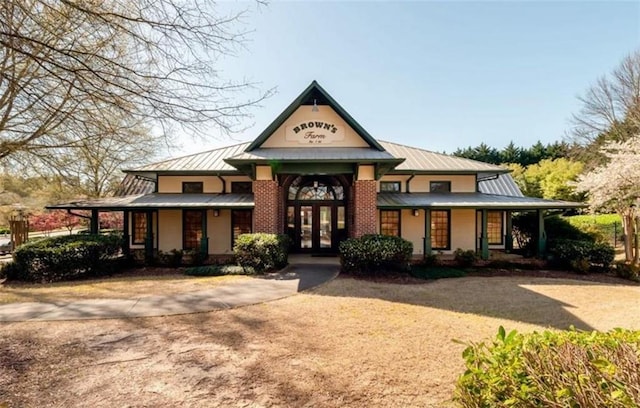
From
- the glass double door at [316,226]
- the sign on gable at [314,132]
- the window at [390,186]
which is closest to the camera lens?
the sign on gable at [314,132]

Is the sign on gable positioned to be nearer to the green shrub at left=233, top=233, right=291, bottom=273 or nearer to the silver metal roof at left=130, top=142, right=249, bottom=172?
the silver metal roof at left=130, top=142, right=249, bottom=172

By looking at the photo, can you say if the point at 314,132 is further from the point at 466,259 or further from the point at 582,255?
the point at 582,255

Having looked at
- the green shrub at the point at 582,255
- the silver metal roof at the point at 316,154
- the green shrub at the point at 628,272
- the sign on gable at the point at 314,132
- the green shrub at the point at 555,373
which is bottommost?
the green shrub at the point at 628,272

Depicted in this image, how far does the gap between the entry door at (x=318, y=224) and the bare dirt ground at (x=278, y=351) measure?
23.0 ft

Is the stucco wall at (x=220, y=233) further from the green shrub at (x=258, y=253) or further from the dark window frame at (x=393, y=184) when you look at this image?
the dark window frame at (x=393, y=184)

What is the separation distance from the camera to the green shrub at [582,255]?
12.2m

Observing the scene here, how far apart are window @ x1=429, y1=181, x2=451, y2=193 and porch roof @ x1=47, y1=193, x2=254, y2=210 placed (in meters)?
9.45

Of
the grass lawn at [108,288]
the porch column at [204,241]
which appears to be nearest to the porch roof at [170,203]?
the porch column at [204,241]

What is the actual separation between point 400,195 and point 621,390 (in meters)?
13.8

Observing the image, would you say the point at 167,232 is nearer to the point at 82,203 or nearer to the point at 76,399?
the point at 82,203

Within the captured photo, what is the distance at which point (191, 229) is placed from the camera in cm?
1548

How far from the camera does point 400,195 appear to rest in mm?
15328

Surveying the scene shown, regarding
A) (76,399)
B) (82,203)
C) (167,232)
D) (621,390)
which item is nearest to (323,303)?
(76,399)

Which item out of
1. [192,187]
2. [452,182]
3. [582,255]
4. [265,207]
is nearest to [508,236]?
[582,255]
